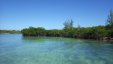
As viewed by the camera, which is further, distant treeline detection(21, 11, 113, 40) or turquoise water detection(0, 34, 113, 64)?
distant treeline detection(21, 11, 113, 40)

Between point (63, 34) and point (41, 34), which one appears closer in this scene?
point (63, 34)

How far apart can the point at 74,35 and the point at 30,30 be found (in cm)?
3287

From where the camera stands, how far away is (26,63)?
1603cm

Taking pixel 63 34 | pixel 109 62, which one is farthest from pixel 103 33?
pixel 109 62

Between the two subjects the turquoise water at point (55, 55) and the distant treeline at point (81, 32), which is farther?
the distant treeline at point (81, 32)

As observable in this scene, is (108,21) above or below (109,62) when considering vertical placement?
above

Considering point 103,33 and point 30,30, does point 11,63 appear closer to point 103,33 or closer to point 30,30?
point 103,33

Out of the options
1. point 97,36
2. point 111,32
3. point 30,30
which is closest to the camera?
point 111,32

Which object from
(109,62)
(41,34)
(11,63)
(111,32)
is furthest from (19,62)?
(41,34)

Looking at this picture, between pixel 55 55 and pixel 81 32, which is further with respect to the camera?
pixel 81 32

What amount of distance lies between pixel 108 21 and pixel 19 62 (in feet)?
184

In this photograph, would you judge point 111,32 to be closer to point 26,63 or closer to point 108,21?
point 108,21

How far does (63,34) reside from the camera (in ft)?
288

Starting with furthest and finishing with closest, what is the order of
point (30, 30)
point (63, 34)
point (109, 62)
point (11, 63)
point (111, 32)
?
point (30, 30)
point (63, 34)
point (111, 32)
point (109, 62)
point (11, 63)
